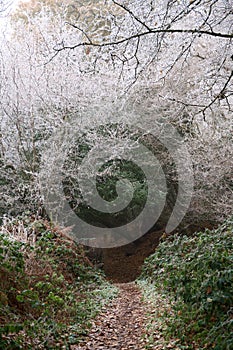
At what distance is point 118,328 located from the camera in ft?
17.1

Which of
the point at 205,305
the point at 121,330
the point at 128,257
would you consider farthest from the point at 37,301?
the point at 128,257

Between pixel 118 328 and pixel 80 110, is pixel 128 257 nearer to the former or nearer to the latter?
pixel 80 110

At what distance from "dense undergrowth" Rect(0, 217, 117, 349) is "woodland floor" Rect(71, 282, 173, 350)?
0.15 m

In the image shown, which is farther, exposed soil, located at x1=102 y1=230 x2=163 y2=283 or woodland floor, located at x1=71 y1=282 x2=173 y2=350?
exposed soil, located at x1=102 y1=230 x2=163 y2=283

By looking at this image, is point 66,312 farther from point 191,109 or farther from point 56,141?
point 191,109

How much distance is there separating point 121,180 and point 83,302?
6408 mm

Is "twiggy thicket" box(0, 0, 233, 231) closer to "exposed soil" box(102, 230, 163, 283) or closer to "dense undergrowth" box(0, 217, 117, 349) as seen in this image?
"exposed soil" box(102, 230, 163, 283)

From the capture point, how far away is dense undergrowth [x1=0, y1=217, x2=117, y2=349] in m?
3.73

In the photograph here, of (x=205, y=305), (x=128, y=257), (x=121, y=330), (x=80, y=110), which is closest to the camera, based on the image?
(x=205, y=305)

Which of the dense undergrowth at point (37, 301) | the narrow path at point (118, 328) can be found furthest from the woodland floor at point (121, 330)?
the dense undergrowth at point (37, 301)

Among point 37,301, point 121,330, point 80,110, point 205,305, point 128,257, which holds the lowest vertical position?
point 128,257

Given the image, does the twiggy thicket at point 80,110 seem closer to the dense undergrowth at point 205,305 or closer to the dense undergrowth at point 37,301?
the dense undergrowth at point 37,301

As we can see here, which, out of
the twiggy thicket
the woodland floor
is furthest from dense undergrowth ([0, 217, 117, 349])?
the twiggy thicket

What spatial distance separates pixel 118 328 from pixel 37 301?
4.89 feet
